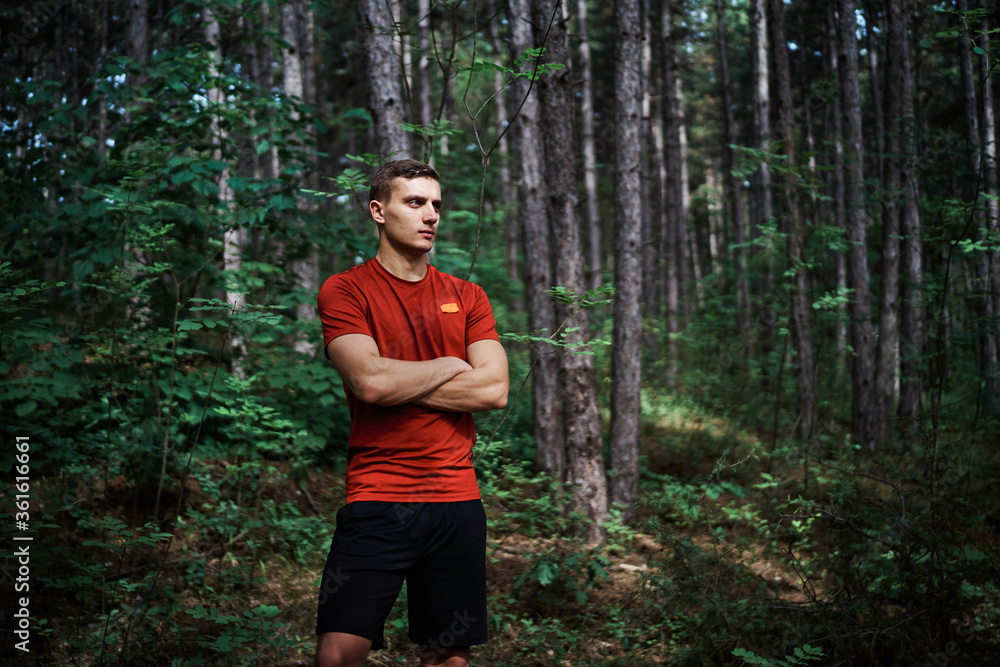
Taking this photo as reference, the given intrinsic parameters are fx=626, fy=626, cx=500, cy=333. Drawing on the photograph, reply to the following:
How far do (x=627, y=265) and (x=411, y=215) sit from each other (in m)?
5.17

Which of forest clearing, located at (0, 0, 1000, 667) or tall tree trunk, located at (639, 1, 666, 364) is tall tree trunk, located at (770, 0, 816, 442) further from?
tall tree trunk, located at (639, 1, 666, 364)

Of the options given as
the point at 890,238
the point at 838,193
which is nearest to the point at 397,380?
the point at 890,238

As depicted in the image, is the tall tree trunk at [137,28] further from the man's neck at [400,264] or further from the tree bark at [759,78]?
the tree bark at [759,78]

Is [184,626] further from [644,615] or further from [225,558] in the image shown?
[644,615]

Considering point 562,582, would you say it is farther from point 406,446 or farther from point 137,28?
point 137,28

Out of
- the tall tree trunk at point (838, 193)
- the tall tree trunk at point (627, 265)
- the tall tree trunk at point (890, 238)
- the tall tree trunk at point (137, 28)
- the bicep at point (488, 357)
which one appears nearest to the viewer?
the bicep at point (488, 357)

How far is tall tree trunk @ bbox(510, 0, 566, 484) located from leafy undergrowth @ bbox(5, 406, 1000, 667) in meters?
1.78

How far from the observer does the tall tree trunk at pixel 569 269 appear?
20.6ft

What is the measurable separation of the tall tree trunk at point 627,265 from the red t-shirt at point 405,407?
4.87 meters

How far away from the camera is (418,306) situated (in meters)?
2.69

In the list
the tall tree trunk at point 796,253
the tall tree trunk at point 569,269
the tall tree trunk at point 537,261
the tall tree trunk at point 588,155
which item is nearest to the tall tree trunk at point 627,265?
the tall tree trunk at point 537,261

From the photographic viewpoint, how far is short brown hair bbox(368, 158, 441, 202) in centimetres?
268

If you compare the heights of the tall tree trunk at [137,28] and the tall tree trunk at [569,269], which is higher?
the tall tree trunk at [137,28]

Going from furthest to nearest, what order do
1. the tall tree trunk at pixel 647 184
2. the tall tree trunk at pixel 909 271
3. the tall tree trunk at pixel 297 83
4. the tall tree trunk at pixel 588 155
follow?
the tall tree trunk at pixel 588 155, the tall tree trunk at pixel 647 184, the tall tree trunk at pixel 297 83, the tall tree trunk at pixel 909 271
